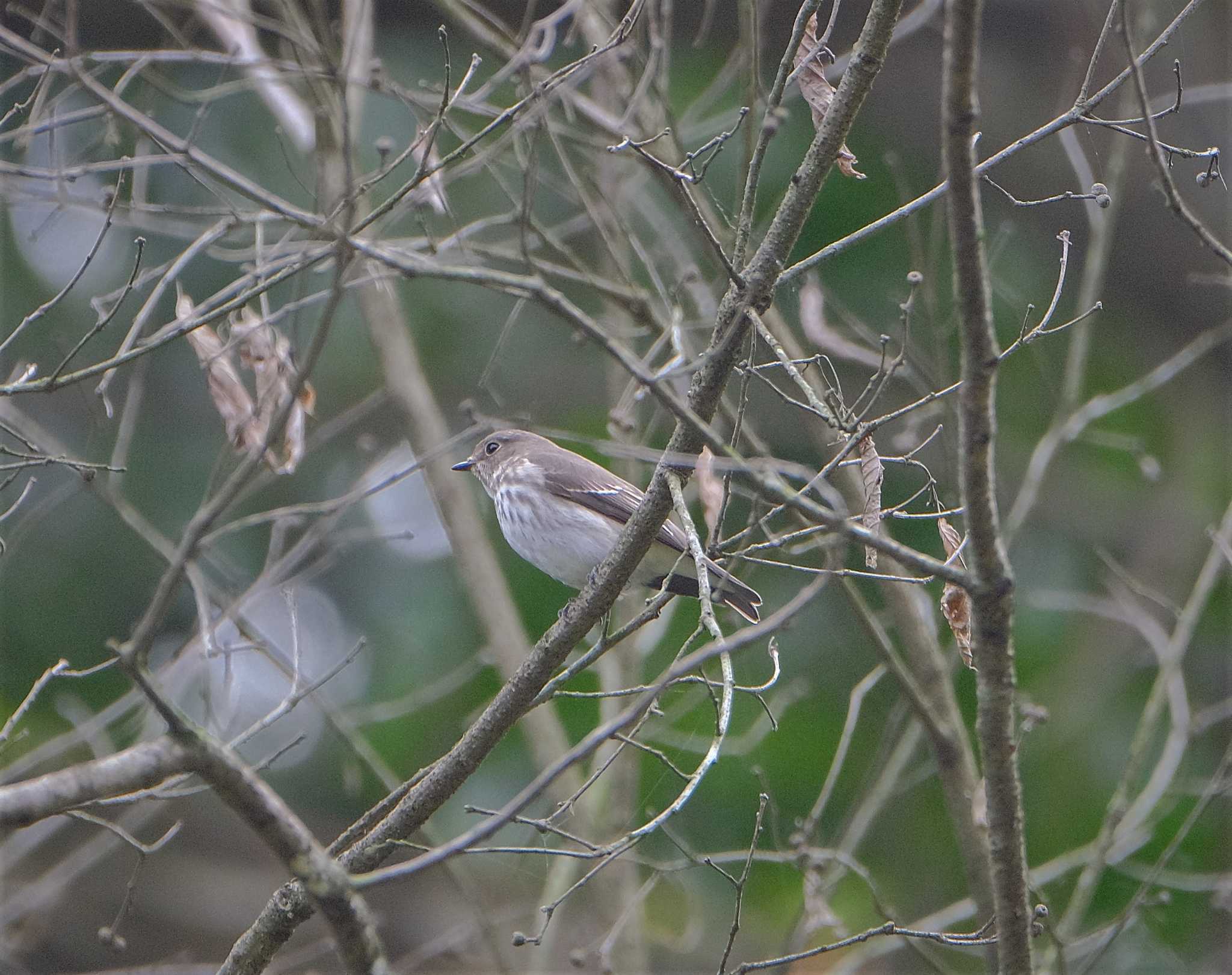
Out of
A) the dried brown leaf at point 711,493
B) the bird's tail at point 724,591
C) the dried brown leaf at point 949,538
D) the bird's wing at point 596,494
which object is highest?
the dried brown leaf at point 711,493

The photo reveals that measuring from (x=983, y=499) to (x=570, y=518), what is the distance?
2787 mm

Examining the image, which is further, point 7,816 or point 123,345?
point 123,345

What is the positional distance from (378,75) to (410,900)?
6.01 metres

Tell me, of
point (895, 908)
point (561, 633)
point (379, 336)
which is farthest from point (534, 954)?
point (561, 633)

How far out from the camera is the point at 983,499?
2.40 metres

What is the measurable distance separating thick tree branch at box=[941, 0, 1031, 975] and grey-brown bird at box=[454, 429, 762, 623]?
6.58ft

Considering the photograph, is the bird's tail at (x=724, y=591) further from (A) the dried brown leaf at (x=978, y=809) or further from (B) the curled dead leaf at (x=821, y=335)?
(A) the dried brown leaf at (x=978, y=809)

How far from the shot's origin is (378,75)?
5113 mm

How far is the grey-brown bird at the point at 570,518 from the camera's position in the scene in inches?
195

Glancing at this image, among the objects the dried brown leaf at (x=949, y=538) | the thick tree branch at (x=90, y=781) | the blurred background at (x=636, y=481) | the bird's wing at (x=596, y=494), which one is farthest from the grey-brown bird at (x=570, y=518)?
the thick tree branch at (x=90, y=781)

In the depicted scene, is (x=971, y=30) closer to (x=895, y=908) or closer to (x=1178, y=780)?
(x=1178, y=780)

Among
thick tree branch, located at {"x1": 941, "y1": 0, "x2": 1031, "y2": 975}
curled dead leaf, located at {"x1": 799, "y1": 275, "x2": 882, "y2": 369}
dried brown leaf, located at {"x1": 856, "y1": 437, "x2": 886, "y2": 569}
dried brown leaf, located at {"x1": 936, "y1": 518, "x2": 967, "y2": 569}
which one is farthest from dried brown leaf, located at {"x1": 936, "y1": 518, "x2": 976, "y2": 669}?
curled dead leaf, located at {"x1": 799, "y1": 275, "x2": 882, "y2": 369}

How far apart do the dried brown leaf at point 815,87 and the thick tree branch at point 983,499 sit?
2.51 feet

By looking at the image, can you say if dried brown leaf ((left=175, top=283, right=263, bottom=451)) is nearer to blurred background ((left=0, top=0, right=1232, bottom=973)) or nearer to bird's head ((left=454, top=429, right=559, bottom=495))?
bird's head ((left=454, top=429, right=559, bottom=495))
